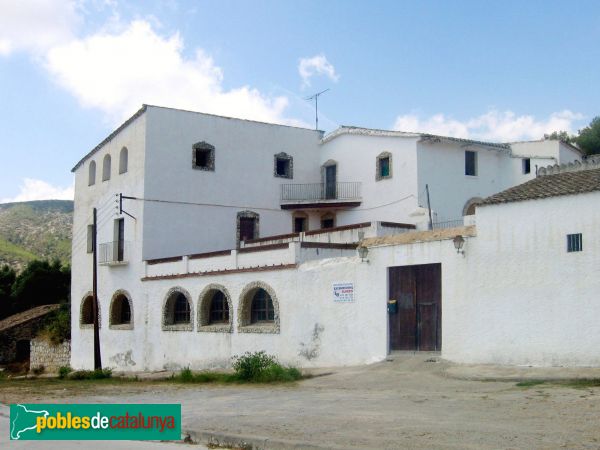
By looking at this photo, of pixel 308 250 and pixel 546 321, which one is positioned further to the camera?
pixel 308 250

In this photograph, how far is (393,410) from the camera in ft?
39.3

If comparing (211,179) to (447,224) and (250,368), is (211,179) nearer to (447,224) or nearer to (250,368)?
(447,224)

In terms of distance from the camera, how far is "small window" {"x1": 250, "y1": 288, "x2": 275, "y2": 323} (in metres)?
24.0

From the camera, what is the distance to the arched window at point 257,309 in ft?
77.4

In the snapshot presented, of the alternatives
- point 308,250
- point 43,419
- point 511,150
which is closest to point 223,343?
point 308,250

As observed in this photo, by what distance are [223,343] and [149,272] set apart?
21.8 ft

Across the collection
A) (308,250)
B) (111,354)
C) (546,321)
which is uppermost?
(308,250)

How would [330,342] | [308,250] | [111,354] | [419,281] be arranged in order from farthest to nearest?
[111,354], [308,250], [330,342], [419,281]

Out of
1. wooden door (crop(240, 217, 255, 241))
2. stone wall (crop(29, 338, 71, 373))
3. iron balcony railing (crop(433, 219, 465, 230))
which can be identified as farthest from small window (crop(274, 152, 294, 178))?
stone wall (crop(29, 338, 71, 373))

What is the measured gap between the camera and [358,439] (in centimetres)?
959

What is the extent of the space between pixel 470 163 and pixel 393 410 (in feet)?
72.4

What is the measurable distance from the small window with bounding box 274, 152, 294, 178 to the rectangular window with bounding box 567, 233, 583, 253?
803 inches

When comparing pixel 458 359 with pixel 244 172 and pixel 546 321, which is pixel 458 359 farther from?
pixel 244 172

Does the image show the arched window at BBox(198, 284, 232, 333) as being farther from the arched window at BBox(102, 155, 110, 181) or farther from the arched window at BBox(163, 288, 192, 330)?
the arched window at BBox(102, 155, 110, 181)
